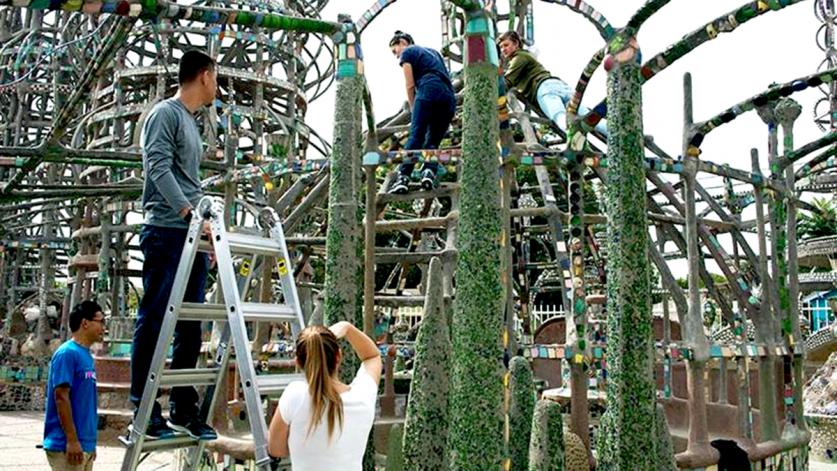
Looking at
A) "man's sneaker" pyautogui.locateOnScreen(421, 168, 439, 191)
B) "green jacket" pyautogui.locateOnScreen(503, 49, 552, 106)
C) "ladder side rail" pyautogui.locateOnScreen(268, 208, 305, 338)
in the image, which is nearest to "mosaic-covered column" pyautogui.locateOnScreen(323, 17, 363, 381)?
"ladder side rail" pyautogui.locateOnScreen(268, 208, 305, 338)

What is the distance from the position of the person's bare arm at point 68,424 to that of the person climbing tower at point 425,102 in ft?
11.3

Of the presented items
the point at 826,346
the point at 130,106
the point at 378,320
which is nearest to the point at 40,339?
the point at 130,106

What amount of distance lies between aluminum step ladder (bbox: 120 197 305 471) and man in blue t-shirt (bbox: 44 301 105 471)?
1.30 m

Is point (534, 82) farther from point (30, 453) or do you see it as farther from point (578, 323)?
point (30, 453)

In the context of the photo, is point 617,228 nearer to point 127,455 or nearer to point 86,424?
point 127,455

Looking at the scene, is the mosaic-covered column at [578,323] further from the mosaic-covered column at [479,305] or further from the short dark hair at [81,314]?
the short dark hair at [81,314]

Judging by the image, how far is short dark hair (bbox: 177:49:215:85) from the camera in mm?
4168

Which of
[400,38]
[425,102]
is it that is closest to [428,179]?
[425,102]

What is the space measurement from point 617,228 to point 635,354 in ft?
2.33

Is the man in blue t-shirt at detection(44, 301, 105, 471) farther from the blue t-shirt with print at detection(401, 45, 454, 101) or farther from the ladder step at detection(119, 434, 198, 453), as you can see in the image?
the blue t-shirt with print at detection(401, 45, 454, 101)

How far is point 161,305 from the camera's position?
13.0ft

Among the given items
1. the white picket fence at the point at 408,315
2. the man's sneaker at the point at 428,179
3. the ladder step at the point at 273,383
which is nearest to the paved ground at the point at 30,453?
the man's sneaker at the point at 428,179

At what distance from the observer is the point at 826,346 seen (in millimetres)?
24391

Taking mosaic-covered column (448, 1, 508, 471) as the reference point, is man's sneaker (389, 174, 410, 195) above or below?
above
